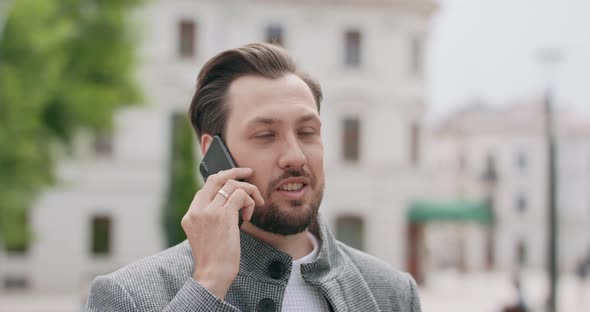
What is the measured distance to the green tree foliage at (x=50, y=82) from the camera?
17062 millimetres

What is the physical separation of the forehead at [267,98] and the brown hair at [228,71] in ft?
0.08

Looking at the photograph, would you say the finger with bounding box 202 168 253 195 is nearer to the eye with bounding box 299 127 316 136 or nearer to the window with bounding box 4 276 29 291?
the eye with bounding box 299 127 316 136

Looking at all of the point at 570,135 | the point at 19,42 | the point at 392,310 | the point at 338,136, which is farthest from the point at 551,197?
the point at 570,135

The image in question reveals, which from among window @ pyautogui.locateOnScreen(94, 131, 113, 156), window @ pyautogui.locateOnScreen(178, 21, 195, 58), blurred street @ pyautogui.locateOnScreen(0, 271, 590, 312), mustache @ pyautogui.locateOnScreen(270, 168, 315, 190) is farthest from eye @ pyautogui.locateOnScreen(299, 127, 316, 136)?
window @ pyautogui.locateOnScreen(178, 21, 195, 58)

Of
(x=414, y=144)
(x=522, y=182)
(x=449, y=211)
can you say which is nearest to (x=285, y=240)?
(x=414, y=144)

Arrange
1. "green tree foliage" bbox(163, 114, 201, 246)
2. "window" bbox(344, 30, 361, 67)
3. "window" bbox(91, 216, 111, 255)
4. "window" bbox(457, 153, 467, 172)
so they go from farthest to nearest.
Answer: "window" bbox(457, 153, 467, 172)
"window" bbox(344, 30, 361, 67)
"window" bbox(91, 216, 111, 255)
"green tree foliage" bbox(163, 114, 201, 246)

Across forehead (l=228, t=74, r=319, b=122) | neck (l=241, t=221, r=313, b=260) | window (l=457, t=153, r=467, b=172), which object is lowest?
window (l=457, t=153, r=467, b=172)

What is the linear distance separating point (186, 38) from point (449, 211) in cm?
1090

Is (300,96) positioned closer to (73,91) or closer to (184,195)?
(73,91)

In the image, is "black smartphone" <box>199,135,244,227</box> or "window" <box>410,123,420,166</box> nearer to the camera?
"black smartphone" <box>199,135,244,227</box>

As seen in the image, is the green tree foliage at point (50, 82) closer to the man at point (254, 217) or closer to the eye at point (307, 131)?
the man at point (254, 217)

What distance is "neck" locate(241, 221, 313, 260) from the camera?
2.54 metres

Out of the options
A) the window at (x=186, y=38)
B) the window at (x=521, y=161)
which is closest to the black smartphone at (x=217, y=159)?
the window at (x=186, y=38)

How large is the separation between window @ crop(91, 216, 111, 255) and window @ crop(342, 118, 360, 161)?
7.96 metres
